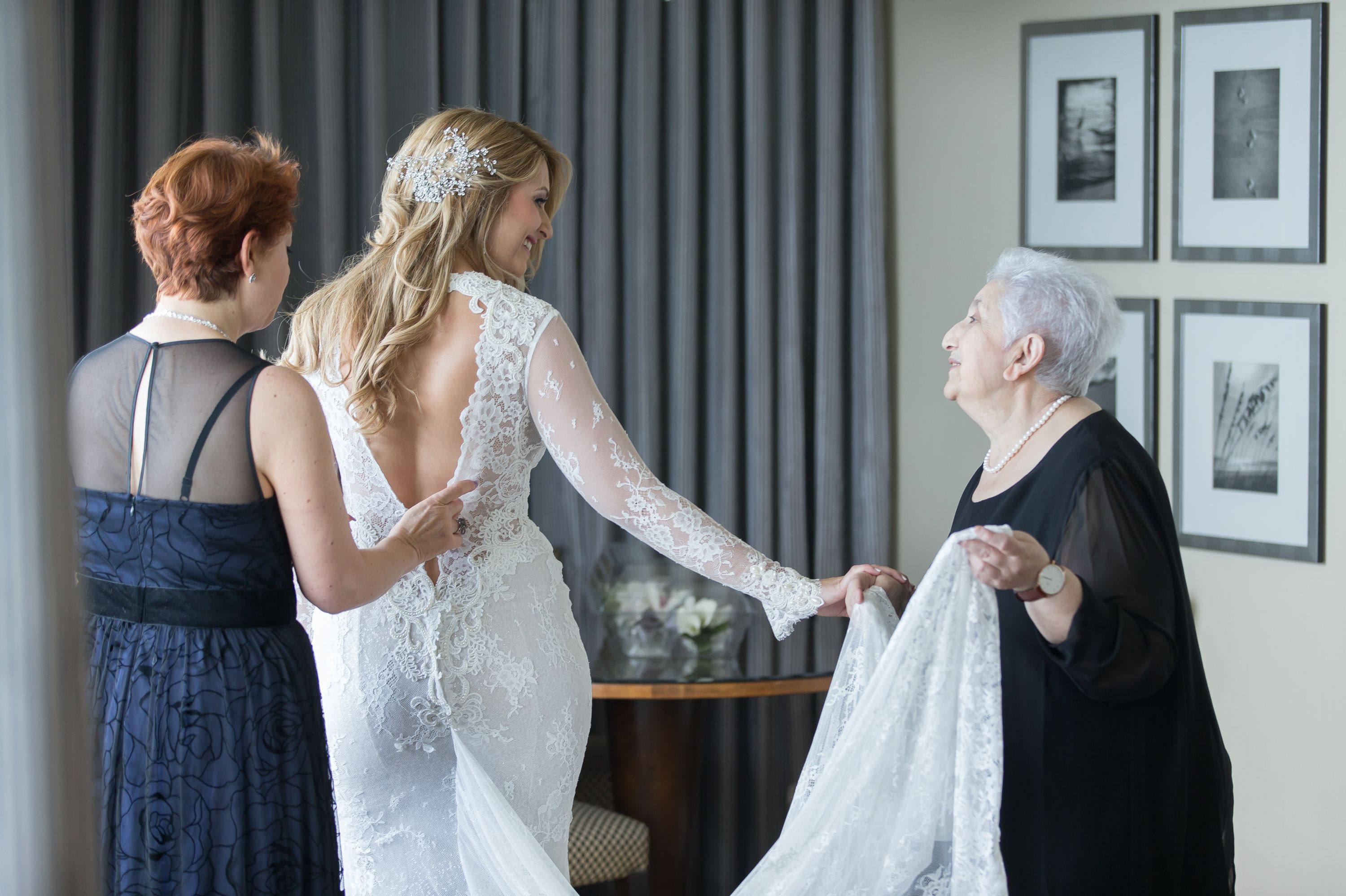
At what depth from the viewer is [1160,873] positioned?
1698 millimetres

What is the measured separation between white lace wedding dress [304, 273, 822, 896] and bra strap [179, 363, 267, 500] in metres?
0.33

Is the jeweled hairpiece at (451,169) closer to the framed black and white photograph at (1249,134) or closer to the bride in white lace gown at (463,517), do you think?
the bride in white lace gown at (463,517)

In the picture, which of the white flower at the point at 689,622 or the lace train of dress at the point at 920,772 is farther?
the white flower at the point at 689,622

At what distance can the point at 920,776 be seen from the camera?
1.59 meters

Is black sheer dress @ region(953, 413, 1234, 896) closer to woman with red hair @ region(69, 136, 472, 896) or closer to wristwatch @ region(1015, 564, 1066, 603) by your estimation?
wristwatch @ region(1015, 564, 1066, 603)

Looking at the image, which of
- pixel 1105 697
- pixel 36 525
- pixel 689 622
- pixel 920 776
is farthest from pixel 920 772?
pixel 689 622

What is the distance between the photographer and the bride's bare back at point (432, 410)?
74.0 inches

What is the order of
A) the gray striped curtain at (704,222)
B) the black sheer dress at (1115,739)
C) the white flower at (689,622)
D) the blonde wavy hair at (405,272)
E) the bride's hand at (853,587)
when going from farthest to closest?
1. the gray striped curtain at (704,222)
2. the white flower at (689,622)
3. the bride's hand at (853,587)
4. the blonde wavy hair at (405,272)
5. the black sheer dress at (1115,739)

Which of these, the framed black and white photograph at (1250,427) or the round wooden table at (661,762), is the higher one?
the framed black and white photograph at (1250,427)

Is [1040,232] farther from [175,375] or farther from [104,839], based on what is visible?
[104,839]

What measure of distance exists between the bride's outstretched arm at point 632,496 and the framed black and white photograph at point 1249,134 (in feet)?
5.97

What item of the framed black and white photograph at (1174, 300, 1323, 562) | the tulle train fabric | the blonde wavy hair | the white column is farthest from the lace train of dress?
the framed black and white photograph at (1174, 300, 1323, 562)

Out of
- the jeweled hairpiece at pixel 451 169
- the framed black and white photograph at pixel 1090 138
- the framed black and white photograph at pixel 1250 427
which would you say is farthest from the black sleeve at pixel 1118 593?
the framed black and white photograph at pixel 1090 138

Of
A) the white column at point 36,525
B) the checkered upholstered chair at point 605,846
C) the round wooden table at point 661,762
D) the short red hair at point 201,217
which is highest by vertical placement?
the short red hair at point 201,217
